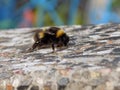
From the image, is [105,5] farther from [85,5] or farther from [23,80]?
[23,80]

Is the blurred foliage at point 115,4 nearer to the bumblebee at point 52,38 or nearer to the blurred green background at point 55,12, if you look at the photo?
the blurred green background at point 55,12

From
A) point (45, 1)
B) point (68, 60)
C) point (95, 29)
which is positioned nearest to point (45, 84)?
point (68, 60)

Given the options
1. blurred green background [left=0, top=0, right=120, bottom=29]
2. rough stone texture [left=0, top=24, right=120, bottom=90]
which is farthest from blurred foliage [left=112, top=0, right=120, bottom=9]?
rough stone texture [left=0, top=24, right=120, bottom=90]

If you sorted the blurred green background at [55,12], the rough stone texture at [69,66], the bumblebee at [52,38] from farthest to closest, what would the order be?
1. the blurred green background at [55,12]
2. the bumblebee at [52,38]
3. the rough stone texture at [69,66]

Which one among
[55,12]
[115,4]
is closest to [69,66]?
[55,12]

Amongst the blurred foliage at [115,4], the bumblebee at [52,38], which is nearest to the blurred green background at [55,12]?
the blurred foliage at [115,4]
